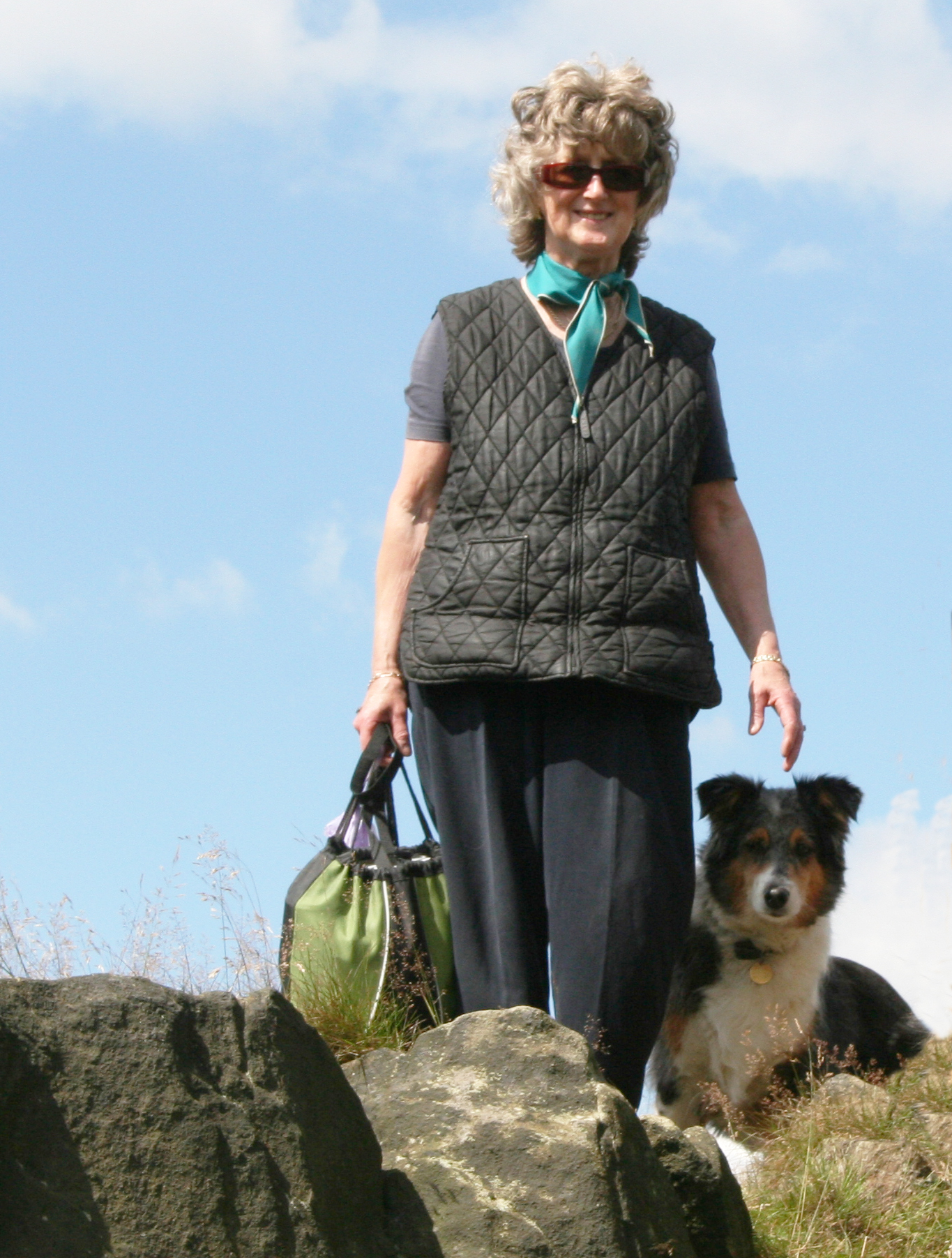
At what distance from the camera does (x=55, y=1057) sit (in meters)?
2.01

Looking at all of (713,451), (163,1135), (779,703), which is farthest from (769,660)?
(163,1135)

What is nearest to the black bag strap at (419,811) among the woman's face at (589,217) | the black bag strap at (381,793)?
the black bag strap at (381,793)

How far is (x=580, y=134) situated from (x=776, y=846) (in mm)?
3069

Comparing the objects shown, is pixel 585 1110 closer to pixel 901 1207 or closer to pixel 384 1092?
pixel 384 1092

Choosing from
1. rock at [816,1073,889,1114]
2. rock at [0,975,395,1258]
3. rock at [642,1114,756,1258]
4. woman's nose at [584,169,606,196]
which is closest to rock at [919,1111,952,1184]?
rock at [816,1073,889,1114]

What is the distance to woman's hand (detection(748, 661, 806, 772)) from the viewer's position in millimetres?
3557

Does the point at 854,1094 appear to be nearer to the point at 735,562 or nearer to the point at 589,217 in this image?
the point at 735,562

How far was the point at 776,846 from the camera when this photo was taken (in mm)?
5648

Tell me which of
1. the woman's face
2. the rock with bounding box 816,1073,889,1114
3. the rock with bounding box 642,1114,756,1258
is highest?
the woman's face

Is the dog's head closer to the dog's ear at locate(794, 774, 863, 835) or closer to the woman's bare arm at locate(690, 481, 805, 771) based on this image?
the dog's ear at locate(794, 774, 863, 835)

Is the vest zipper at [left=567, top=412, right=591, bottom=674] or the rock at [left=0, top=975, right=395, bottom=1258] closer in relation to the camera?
the rock at [left=0, top=975, right=395, bottom=1258]

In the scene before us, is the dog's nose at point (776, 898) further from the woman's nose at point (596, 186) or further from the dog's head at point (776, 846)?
the woman's nose at point (596, 186)

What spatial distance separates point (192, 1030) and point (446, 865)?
4.20 feet

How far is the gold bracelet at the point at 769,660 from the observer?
362cm
